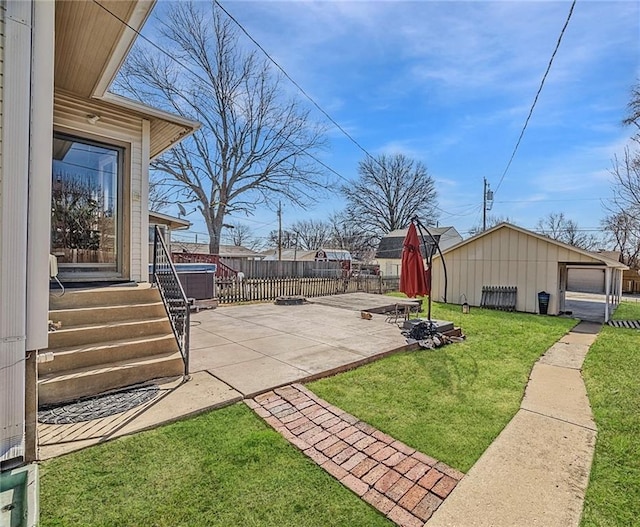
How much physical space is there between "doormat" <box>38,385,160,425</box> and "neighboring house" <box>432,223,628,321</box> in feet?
42.0

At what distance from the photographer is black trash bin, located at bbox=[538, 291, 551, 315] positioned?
11930mm

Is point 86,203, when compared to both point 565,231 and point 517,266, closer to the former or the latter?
point 517,266

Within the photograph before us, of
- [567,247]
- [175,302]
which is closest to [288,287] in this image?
[175,302]

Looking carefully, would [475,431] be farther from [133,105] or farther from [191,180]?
[191,180]

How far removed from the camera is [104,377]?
3.72 m

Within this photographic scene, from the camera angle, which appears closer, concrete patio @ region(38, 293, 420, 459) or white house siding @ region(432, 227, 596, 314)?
concrete patio @ region(38, 293, 420, 459)

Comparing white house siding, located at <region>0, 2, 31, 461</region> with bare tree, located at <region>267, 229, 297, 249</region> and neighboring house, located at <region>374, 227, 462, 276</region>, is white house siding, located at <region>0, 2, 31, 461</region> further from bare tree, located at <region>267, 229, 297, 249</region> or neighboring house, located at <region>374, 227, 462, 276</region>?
bare tree, located at <region>267, 229, 297, 249</region>

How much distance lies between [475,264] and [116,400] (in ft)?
44.5

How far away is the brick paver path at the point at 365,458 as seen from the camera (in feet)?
7.40

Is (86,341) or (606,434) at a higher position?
(86,341)

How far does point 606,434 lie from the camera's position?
3.21 meters

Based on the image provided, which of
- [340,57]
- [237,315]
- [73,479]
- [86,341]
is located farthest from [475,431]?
[340,57]

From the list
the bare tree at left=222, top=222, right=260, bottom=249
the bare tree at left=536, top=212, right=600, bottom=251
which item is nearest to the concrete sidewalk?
the bare tree at left=536, top=212, right=600, bottom=251

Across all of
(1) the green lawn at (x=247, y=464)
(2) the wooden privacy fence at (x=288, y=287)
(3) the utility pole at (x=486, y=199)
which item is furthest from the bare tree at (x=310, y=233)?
(1) the green lawn at (x=247, y=464)
